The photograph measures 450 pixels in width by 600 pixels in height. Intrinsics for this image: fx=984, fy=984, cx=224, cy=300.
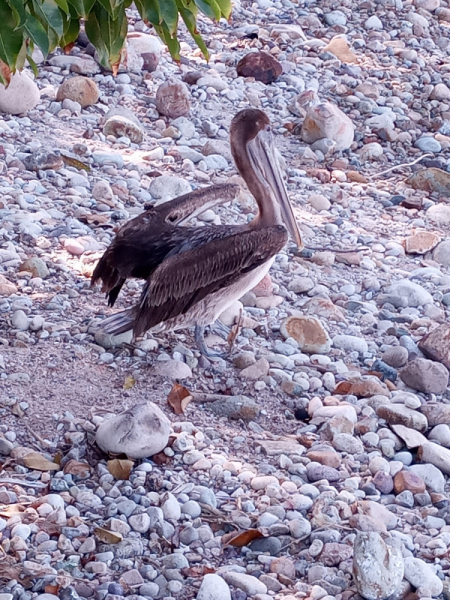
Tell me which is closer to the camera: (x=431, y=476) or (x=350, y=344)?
(x=431, y=476)

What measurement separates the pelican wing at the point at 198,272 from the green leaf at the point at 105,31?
1607 millimetres

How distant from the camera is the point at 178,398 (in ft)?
14.1

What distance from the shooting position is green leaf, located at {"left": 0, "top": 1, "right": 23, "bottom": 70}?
8.49ft

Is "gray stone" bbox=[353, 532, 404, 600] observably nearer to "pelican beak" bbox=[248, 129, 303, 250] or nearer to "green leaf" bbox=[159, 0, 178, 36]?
"green leaf" bbox=[159, 0, 178, 36]

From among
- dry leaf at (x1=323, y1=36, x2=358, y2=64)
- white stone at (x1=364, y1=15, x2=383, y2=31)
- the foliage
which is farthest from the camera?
white stone at (x1=364, y1=15, x2=383, y2=31)

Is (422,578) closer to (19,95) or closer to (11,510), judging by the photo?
(11,510)

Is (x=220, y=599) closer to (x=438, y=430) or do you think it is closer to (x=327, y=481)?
(x=327, y=481)

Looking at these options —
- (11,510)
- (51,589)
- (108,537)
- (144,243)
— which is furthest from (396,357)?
(51,589)

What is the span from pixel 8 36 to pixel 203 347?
2.41 metres

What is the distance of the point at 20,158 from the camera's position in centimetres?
616

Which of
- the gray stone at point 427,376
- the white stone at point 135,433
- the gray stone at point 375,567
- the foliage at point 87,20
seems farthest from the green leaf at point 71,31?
the gray stone at point 427,376

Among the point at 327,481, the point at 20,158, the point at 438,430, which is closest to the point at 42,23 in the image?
the point at 327,481

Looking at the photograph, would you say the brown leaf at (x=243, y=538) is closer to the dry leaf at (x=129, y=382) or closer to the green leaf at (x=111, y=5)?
the dry leaf at (x=129, y=382)

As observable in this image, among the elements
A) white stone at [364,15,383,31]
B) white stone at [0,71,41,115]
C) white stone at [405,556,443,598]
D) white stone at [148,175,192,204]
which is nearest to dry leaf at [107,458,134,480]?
white stone at [405,556,443,598]
